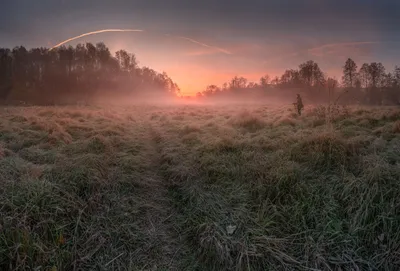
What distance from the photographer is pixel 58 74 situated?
44750 mm

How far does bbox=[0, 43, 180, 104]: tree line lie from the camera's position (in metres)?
41.7

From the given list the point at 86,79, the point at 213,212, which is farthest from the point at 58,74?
the point at 213,212

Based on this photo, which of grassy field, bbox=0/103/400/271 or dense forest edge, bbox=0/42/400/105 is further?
dense forest edge, bbox=0/42/400/105

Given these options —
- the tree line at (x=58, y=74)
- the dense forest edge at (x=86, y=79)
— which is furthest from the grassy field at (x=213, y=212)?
the tree line at (x=58, y=74)

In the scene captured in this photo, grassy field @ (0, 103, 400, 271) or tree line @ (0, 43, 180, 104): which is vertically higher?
tree line @ (0, 43, 180, 104)

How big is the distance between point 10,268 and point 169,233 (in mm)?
1942

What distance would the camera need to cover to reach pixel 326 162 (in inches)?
204

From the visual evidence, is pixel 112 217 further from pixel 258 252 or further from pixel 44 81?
pixel 44 81

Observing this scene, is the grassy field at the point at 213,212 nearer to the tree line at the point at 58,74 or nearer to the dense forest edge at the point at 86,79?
the dense forest edge at the point at 86,79

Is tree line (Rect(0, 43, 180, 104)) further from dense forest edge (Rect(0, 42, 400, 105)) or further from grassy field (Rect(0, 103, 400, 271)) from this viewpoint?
grassy field (Rect(0, 103, 400, 271))

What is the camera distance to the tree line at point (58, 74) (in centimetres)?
4168

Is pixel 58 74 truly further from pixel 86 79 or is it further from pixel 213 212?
pixel 213 212

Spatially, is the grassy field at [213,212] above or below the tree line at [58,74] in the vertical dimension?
below

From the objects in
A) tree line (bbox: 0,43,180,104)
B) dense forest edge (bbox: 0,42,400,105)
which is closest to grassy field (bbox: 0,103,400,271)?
dense forest edge (bbox: 0,42,400,105)
